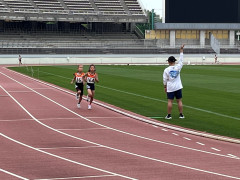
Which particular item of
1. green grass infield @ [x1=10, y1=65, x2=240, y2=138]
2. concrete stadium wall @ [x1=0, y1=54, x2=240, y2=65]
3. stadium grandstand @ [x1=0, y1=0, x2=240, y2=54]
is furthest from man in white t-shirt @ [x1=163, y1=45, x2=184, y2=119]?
stadium grandstand @ [x1=0, y1=0, x2=240, y2=54]

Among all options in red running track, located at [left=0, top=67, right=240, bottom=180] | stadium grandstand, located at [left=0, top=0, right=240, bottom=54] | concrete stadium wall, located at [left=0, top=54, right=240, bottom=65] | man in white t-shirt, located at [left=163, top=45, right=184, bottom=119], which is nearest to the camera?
red running track, located at [left=0, top=67, right=240, bottom=180]

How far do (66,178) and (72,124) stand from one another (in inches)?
268

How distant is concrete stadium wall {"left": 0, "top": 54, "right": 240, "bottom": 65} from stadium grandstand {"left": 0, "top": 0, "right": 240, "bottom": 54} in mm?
6892

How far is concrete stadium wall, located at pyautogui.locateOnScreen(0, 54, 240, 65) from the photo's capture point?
69.1 m

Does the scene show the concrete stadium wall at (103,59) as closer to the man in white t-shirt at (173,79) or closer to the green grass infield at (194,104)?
the green grass infield at (194,104)

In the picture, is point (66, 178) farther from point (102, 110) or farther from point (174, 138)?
point (102, 110)

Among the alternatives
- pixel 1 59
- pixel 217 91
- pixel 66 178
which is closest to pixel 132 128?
pixel 66 178

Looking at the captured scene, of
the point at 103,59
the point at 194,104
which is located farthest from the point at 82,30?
the point at 194,104

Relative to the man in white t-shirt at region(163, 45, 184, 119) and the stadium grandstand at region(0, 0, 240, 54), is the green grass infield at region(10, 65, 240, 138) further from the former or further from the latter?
the stadium grandstand at region(0, 0, 240, 54)

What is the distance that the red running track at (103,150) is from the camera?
9680mm

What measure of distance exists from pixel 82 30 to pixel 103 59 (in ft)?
73.1

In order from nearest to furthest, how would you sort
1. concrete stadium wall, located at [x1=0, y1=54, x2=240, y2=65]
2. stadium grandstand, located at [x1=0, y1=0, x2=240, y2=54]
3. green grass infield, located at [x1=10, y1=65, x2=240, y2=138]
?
green grass infield, located at [x1=10, y1=65, x2=240, y2=138]
concrete stadium wall, located at [x1=0, y1=54, x2=240, y2=65]
stadium grandstand, located at [x1=0, y1=0, x2=240, y2=54]

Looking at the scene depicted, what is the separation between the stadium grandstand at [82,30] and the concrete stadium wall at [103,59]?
6.89 m

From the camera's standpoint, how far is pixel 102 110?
64.3 feet
